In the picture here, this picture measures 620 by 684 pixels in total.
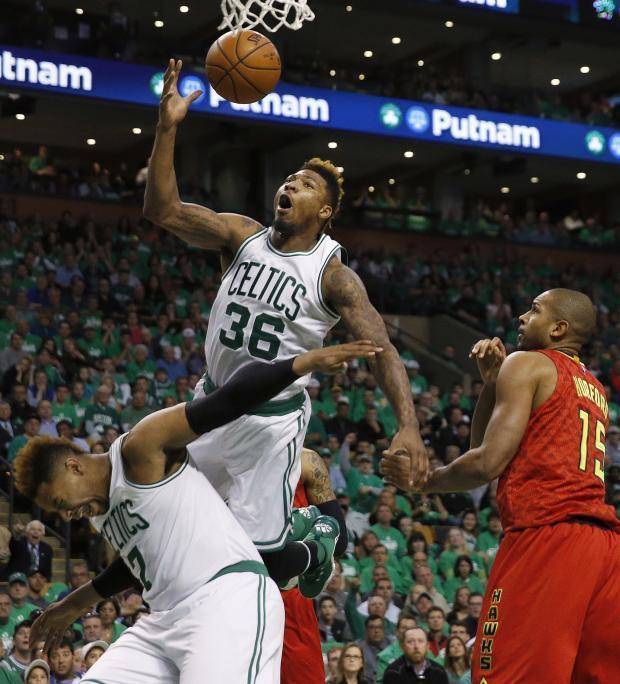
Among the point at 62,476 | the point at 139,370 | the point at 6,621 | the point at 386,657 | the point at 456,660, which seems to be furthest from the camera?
the point at 139,370

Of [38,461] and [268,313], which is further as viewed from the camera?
[268,313]

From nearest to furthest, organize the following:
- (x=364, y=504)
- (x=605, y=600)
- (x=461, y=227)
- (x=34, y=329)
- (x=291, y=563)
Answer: (x=605, y=600), (x=291, y=563), (x=364, y=504), (x=34, y=329), (x=461, y=227)

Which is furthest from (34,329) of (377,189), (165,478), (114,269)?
(377,189)

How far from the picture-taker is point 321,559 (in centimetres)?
571

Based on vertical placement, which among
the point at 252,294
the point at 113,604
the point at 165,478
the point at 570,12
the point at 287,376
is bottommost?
the point at 113,604

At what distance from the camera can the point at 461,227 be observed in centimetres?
2728

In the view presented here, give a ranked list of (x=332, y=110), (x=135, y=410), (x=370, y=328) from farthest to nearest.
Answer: (x=332, y=110) < (x=135, y=410) < (x=370, y=328)

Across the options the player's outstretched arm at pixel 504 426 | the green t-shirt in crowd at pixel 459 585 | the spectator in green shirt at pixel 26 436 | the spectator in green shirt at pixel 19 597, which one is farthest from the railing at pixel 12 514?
the player's outstretched arm at pixel 504 426

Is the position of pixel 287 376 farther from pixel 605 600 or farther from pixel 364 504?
pixel 364 504

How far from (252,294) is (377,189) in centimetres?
2450

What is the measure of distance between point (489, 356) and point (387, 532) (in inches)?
321

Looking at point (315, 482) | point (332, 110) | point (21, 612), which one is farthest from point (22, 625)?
point (332, 110)

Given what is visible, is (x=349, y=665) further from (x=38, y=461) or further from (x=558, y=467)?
(x=38, y=461)

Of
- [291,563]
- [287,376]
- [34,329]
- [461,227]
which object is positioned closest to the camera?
[287,376]
